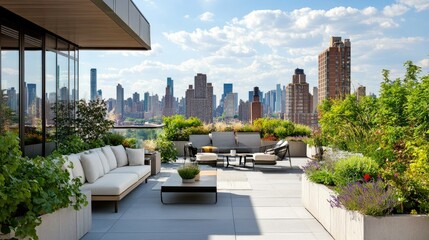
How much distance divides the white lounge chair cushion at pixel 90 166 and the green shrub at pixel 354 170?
3.63 m

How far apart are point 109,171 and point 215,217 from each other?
2744mm

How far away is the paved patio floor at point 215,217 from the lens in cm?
539

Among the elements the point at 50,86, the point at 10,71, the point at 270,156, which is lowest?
the point at 270,156

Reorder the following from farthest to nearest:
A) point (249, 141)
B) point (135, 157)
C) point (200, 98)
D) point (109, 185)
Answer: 1. point (200, 98)
2. point (249, 141)
3. point (135, 157)
4. point (109, 185)

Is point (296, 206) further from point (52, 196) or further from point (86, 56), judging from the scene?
point (86, 56)

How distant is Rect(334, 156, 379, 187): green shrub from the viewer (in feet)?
17.5

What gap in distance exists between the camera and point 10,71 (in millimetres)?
8180

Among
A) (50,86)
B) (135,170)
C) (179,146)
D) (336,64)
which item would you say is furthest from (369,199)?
(336,64)

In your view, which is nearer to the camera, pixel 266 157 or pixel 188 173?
pixel 188 173

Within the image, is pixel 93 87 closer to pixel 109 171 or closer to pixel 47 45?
pixel 47 45

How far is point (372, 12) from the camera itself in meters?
15.3

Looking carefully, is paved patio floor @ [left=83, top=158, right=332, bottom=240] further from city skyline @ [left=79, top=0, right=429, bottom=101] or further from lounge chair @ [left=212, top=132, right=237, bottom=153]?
lounge chair @ [left=212, top=132, right=237, bottom=153]

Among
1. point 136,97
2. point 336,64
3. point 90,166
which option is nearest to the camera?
point 90,166

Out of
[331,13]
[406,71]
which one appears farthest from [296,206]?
[331,13]
